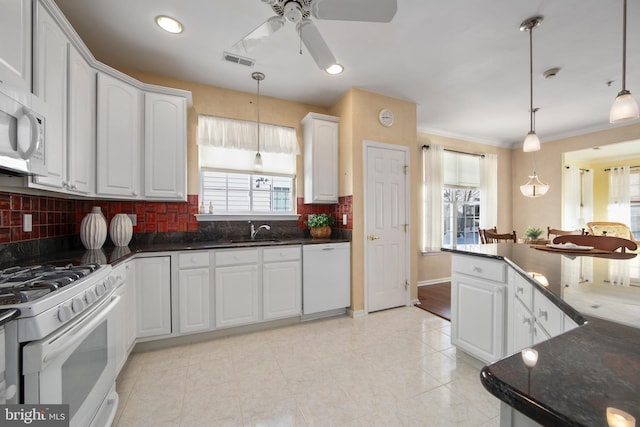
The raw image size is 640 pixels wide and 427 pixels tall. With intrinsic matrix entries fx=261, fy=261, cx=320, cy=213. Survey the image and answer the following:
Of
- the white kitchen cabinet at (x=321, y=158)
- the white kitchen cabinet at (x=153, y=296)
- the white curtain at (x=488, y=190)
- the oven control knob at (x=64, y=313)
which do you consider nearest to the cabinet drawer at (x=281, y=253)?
the white kitchen cabinet at (x=321, y=158)

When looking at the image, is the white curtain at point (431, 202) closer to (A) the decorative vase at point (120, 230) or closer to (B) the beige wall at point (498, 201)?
(B) the beige wall at point (498, 201)

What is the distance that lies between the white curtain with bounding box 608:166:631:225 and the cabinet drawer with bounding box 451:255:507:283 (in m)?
6.23

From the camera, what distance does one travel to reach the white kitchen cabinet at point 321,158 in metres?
3.32

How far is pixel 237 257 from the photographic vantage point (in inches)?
104

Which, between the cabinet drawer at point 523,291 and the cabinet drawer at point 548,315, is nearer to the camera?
the cabinet drawer at point 548,315

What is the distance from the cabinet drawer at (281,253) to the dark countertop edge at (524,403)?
2433mm

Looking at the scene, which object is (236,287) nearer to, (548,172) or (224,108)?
(224,108)

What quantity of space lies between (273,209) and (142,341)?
193cm

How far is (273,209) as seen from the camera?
349 cm

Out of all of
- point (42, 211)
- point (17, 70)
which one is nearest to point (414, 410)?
point (17, 70)

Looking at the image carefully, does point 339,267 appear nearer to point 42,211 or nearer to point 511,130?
point 42,211

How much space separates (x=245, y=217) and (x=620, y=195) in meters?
7.73

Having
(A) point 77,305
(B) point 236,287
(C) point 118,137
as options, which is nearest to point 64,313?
(A) point 77,305

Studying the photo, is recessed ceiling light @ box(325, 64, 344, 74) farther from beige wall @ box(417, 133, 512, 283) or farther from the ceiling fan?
beige wall @ box(417, 133, 512, 283)
